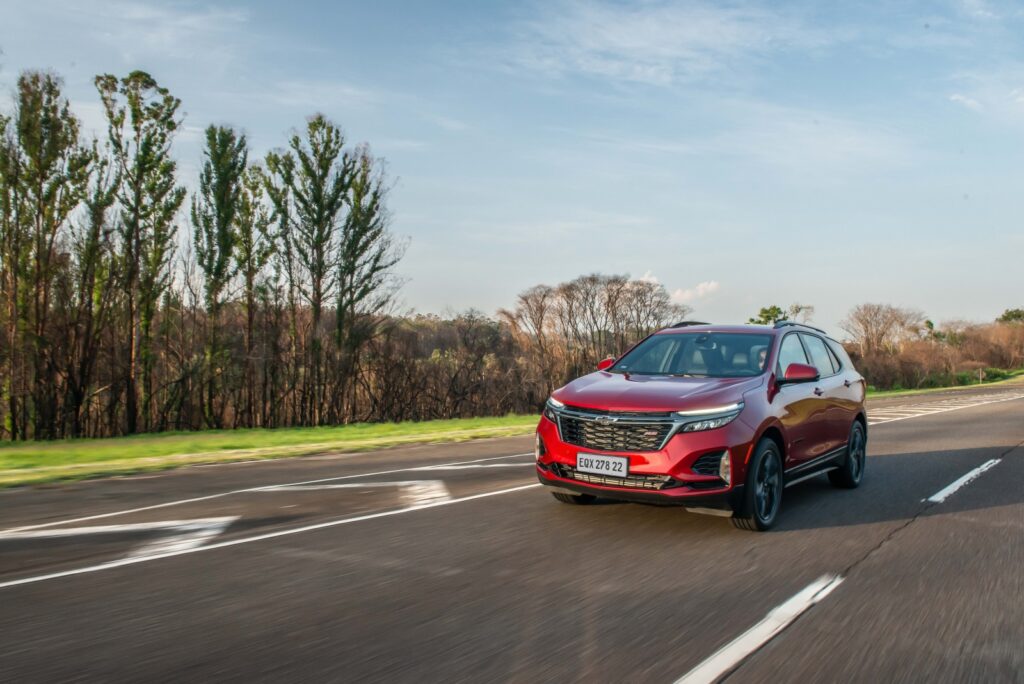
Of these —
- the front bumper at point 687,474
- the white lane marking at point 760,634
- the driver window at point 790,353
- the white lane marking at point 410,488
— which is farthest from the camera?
the white lane marking at point 410,488

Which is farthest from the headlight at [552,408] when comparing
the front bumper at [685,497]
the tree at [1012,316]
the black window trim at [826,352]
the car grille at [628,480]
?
the tree at [1012,316]

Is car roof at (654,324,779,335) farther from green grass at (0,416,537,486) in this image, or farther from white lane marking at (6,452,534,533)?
green grass at (0,416,537,486)

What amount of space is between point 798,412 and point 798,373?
0.39 meters

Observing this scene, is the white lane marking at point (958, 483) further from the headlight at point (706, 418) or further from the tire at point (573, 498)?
the tire at point (573, 498)

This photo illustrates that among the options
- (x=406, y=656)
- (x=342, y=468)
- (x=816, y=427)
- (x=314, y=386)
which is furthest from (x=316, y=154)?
(x=406, y=656)

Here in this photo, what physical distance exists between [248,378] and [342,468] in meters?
30.2

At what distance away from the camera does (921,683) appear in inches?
139

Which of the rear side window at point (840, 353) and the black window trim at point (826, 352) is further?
the rear side window at point (840, 353)

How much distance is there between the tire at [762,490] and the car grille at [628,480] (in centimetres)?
68

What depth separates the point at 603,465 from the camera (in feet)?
21.6

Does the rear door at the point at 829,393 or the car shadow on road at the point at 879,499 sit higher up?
the rear door at the point at 829,393

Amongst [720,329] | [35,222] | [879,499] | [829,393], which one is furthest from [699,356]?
[35,222]

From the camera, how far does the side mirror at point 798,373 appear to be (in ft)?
24.2

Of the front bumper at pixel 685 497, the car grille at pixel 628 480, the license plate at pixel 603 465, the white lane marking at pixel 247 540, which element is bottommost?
the white lane marking at pixel 247 540
